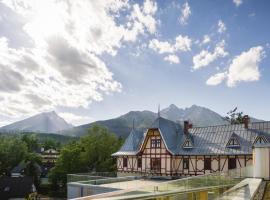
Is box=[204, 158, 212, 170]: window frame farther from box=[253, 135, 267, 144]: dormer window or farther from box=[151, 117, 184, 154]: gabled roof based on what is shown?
box=[253, 135, 267, 144]: dormer window

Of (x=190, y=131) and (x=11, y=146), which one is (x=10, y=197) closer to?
(x=11, y=146)

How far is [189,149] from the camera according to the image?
109 ft

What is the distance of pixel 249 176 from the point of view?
1958 cm

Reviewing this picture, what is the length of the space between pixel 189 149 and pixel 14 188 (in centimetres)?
2832

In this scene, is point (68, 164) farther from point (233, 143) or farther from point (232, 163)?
point (233, 143)

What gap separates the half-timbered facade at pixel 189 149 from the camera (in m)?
30.1

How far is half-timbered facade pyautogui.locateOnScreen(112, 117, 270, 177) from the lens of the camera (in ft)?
98.8

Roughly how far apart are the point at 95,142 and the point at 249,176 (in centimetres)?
2961

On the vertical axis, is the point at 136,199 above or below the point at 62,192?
above

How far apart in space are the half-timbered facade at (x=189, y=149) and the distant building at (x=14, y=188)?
17739 mm

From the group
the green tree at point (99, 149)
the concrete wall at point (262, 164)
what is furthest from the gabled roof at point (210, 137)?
the concrete wall at point (262, 164)

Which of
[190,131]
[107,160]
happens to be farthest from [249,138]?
[107,160]

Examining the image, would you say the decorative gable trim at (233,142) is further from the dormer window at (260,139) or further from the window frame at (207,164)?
the window frame at (207,164)

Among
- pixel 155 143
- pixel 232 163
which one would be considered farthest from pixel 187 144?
pixel 232 163
